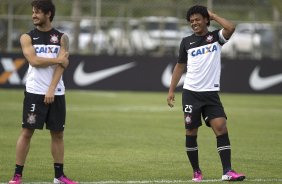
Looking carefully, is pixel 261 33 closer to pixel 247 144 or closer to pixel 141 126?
pixel 141 126

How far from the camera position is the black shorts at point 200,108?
34.5ft

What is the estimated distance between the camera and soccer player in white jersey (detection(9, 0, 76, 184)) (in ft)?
31.6

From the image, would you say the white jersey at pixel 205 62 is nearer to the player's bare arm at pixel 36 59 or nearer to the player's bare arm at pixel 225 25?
the player's bare arm at pixel 225 25

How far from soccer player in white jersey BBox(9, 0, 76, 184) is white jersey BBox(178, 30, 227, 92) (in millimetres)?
1717

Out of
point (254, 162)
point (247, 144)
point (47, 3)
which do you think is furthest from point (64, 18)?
point (47, 3)

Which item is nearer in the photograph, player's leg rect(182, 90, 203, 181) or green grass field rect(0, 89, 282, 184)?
player's leg rect(182, 90, 203, 181)

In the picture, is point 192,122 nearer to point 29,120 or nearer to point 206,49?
point 206,49

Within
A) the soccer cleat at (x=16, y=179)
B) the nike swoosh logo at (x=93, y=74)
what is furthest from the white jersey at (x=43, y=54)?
the nike swoosh logo at (x=93, y=74)

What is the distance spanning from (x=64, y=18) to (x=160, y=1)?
3505mm

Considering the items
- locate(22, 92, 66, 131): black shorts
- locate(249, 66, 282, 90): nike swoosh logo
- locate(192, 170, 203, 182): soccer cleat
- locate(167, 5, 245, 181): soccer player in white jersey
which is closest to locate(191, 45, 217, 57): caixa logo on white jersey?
locate(167, 5, 245, 181): soccer player in white jersey

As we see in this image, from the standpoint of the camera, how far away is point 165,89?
93.4 ft

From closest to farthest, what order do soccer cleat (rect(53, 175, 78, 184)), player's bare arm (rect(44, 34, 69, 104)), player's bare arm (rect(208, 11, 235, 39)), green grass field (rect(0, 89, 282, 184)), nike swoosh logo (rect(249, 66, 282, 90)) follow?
1. player's bare arm (rect(44, 34, 69, 104))
2. soccer cleat (rect(53, 175, 78, 184))
3. player's bare arm (rect(208, 11, 235, 39))
4. green grass field (rect(0, 89, 282, 184))
5. nike swoosh logo (rect(249, 66, 282, 90))

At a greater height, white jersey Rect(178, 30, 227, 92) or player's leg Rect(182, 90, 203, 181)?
white jersey Rect(178, 30, 227, 92)

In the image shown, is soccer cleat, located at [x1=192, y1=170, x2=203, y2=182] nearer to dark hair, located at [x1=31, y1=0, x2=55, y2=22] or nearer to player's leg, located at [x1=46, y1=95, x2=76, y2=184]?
player's leg, located at [x1=46, y1=95, x2=76, y2=184]
